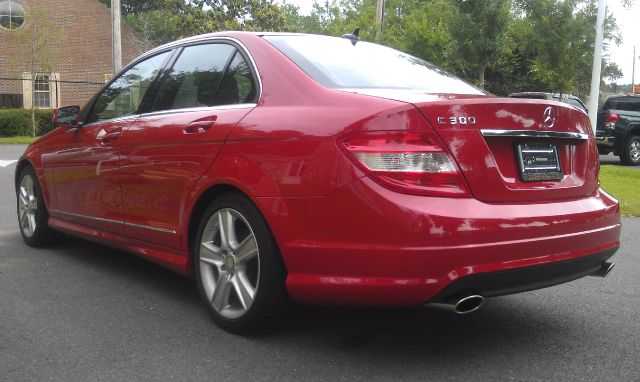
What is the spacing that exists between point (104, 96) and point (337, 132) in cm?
270

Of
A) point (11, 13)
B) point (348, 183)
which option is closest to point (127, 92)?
point (348, 183)

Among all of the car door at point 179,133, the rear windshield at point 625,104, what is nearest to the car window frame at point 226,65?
the car door at point 179,133

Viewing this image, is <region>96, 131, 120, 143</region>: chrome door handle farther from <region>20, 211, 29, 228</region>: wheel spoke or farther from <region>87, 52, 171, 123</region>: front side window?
<region>20, 211, 29, 228</region>: wheel spoke

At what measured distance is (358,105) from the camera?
297 centimetres

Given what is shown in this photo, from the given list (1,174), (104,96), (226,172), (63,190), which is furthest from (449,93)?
(1,174)

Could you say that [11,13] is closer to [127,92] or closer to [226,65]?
[127,92]

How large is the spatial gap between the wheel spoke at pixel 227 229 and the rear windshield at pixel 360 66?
0.85 meters

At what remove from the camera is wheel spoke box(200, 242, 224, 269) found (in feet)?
11.7

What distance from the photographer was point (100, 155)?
4.59m

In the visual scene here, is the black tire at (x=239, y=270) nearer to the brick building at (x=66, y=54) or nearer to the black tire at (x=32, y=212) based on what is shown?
the black tire at (x=32, y=212)

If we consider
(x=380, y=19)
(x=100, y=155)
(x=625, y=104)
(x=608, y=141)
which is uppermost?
(x=380, y=19)

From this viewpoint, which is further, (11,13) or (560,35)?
(11,13)

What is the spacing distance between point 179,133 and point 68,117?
5.74 feet

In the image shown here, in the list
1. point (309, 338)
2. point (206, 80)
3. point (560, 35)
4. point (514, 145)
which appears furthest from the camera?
point (560, 35)
